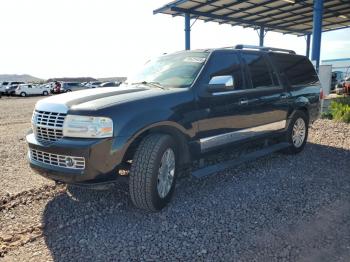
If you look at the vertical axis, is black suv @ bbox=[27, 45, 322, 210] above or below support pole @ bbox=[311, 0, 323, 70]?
below

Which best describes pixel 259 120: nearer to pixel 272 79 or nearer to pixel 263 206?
pixel 272 79

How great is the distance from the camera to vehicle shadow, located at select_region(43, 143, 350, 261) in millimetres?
3047

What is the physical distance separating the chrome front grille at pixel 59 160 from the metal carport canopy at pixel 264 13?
40.4 feet

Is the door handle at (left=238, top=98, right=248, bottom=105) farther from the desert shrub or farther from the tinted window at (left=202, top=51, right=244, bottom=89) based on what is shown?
the desert shrub

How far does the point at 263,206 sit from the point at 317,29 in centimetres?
1122

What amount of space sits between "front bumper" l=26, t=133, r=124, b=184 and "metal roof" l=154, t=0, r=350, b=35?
1461 cm

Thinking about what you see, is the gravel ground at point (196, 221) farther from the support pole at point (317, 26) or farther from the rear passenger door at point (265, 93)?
the support pole at point (317, 26)

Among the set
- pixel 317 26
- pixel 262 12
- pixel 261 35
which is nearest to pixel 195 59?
pixel 317 26

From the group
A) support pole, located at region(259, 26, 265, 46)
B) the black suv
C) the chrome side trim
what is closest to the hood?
the black suv

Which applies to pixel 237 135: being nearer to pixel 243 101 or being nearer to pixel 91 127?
pixel 243 101

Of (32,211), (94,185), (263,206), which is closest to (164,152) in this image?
(94,185)

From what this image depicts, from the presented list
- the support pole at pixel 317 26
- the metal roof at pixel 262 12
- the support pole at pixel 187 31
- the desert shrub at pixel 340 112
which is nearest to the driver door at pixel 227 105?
the desert shrub at pixel 340 112

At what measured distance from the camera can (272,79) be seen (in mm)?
5832

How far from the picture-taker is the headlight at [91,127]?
3354 millimetres
